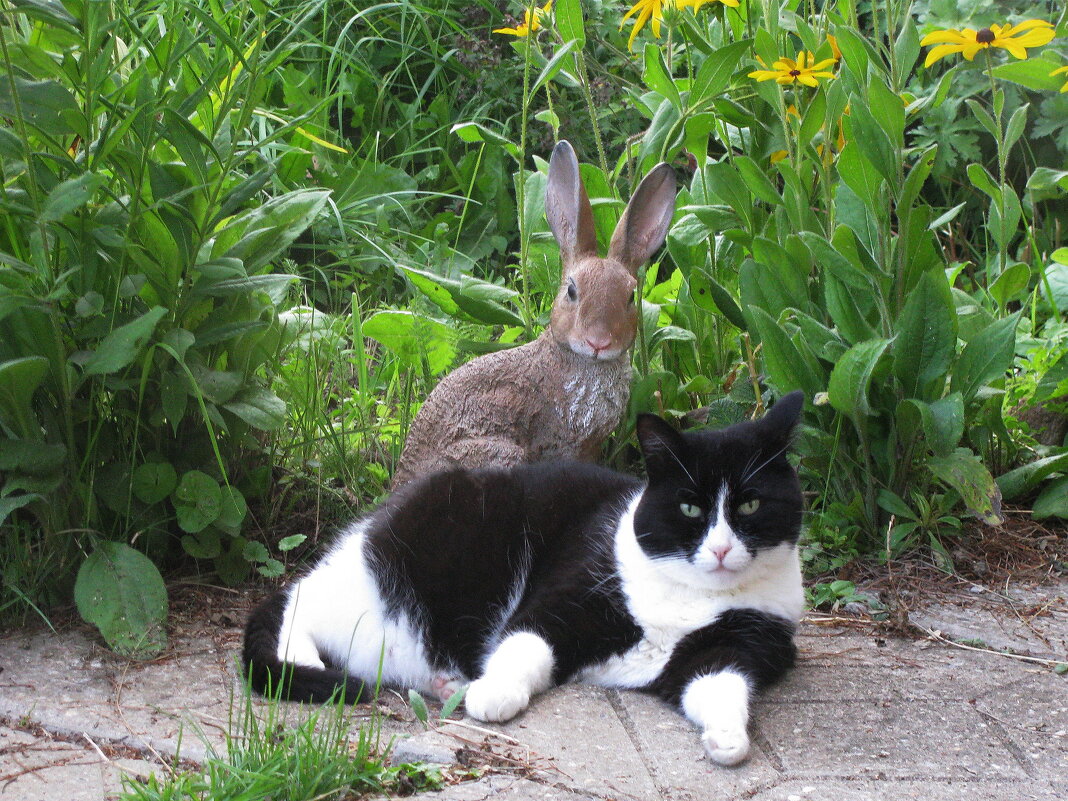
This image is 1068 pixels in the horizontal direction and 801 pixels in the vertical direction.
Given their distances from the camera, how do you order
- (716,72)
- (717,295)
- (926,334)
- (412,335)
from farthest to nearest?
1. (412,335)
2. (717,295)
3. (716,72)
4. (926,334)

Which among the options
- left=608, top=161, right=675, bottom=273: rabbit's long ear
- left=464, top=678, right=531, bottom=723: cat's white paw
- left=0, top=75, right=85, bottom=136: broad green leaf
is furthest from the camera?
left=608, top=161, right=675, bottom=273: rabbit's long ear

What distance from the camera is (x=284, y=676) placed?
2402 mm

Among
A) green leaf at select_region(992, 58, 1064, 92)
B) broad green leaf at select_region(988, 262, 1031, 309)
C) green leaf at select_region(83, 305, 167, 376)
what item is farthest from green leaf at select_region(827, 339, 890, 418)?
green leaf at select_region(83, 305, 167, 376)

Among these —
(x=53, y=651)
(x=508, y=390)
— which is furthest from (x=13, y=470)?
(x=508, y=390)

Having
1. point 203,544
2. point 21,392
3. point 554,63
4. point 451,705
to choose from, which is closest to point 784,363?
point 554,63

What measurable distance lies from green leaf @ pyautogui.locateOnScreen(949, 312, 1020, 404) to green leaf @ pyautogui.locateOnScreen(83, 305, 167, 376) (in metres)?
2.26

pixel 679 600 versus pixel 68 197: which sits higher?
pixel 68 197

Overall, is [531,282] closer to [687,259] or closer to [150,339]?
[687,259]

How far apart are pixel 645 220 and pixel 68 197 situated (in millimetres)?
1672

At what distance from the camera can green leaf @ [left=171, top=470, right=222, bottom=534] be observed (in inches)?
116

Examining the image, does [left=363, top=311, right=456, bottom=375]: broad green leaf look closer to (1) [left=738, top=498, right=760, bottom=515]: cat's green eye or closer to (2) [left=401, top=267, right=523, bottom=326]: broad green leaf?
(2) [left=401, top=267, right=523, bottom=326]: broad green leaf

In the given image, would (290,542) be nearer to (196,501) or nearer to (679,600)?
(196,501)

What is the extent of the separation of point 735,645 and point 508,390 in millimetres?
1079

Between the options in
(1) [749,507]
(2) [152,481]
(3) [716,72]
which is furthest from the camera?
(3) [716,72]
